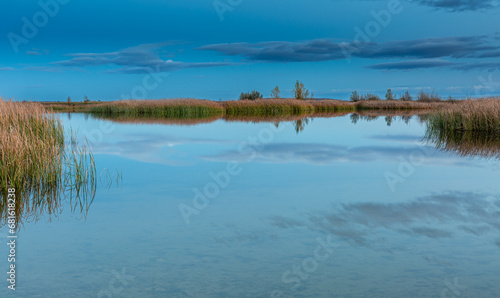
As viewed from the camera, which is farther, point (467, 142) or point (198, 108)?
point (198, 108)

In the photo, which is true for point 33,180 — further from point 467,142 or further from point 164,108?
point 164,108

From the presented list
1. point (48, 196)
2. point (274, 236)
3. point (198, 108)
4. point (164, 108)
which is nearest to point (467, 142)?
point (274, 236)

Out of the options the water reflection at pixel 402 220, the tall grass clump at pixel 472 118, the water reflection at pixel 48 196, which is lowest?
the water reflection at pixel 402 220

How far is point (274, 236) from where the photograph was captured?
4.09m

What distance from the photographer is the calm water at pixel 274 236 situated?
9.92ft

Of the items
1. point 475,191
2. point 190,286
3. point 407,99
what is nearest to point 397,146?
point 475,191

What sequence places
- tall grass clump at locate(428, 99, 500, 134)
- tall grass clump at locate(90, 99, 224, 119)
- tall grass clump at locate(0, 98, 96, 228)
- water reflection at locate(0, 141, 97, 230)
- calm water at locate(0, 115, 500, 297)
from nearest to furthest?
calm water at locate(0, 115, 500, 297), water reflection at locate(0, 141, 97, 230), tall grass clump at locate(0, 98, 96, 228), tall grass clump at locate(428, 99, 500, 134), tall grass clump at locate(90, 99, 224, 119)

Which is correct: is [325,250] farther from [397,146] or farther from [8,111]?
[397,146]

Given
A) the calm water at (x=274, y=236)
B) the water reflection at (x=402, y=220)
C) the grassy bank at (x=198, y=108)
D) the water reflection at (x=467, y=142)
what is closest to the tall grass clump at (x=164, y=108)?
the grassy bank at (x=198, y=108)

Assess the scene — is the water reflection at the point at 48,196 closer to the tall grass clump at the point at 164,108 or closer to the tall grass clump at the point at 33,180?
the tall grass clump at the point at 33,180

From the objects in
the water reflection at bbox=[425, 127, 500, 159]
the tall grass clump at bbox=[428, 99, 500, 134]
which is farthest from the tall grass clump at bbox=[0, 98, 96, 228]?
the tall grass clump at bbox=[428, 99, 500, 134]

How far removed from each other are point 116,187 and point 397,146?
28.6ft

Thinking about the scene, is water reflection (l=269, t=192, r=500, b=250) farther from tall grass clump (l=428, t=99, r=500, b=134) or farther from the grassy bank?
the grassy bank

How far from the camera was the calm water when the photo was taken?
9.92ft
